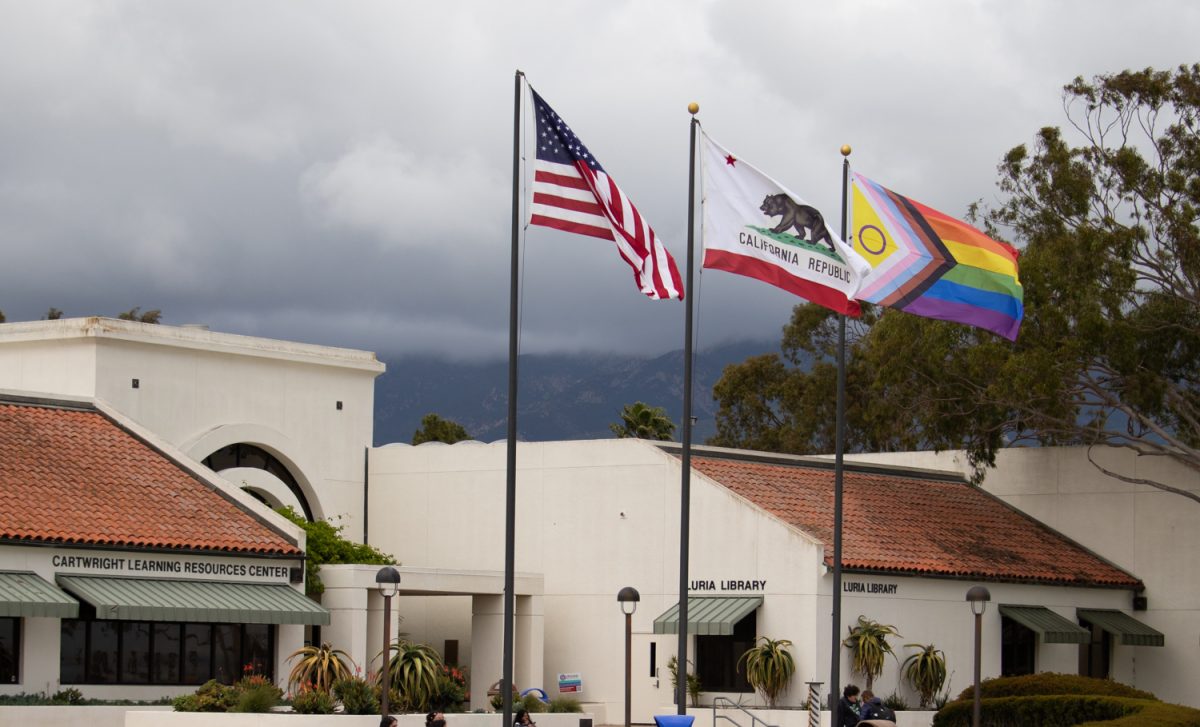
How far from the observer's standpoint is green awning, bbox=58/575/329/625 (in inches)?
1225

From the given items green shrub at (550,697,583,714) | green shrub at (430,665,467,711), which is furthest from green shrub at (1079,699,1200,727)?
green shrub at (430,665,467,711)

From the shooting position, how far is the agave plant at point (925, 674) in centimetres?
3781

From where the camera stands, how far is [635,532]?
3956 cm

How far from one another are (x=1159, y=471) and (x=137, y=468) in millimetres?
24245

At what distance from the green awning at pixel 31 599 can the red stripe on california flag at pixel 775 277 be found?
44.1ft

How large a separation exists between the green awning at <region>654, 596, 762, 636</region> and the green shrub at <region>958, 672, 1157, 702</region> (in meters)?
5.00

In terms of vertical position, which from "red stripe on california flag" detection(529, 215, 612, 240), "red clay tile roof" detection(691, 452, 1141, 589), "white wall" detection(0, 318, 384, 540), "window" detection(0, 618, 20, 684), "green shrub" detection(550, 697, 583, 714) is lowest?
"green shrub" detection(550, 697, 583, 714)

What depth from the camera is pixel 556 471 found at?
41344 millimetres

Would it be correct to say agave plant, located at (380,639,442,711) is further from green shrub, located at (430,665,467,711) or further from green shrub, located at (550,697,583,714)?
green shrub, located at (550,697,583,714)

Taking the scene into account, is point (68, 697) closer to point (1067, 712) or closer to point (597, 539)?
point (597, 539)

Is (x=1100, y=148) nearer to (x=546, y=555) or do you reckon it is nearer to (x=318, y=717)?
(x=546, y=555)

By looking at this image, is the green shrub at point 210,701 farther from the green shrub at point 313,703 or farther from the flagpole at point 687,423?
the flagpole at point 687,423

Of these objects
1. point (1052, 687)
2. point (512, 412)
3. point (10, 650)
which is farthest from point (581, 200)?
point (1052, 687)

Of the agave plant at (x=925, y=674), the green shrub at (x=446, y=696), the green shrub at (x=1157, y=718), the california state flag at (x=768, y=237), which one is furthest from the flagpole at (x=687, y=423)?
the agave plant at (x=925, y=674)
